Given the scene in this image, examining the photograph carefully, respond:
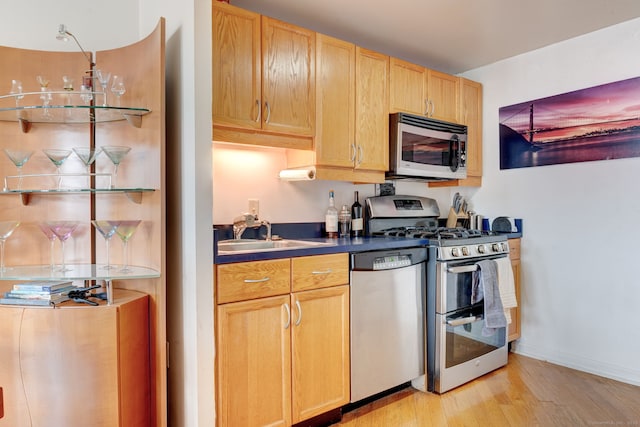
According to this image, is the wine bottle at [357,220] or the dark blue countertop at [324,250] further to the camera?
the wine bottle at [357,220]

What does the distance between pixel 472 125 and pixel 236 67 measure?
7.06ft

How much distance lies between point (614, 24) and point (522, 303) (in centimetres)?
209

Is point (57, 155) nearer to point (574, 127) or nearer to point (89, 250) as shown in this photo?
point (89, 250)

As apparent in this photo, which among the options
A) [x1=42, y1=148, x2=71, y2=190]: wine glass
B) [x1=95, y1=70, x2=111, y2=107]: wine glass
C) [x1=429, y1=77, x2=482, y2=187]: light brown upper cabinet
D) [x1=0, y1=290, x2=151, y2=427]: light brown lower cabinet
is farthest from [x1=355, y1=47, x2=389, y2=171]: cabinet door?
[x1=0, y1=290, x2=151, y2=427]: light brown lower cabinet

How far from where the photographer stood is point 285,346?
191 cm

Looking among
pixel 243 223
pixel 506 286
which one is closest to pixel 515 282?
pixel 506 286

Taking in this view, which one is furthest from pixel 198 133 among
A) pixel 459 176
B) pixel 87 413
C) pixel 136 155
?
pixel 459 176

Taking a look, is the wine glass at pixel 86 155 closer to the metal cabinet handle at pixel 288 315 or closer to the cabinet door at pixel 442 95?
the metal cabinet handle at pixel 288 315

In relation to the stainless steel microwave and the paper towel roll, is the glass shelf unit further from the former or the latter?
the stainless steel microwave

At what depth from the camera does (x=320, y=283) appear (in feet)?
6.66

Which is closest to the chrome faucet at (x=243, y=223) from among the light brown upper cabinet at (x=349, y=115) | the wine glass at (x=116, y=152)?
the light brown upper cabinet at (x=349, y=115)

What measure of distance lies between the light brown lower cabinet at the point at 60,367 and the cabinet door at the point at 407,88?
2184 millimetres

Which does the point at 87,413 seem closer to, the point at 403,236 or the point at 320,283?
the point at 320,283

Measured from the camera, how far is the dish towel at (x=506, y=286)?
106 inches
